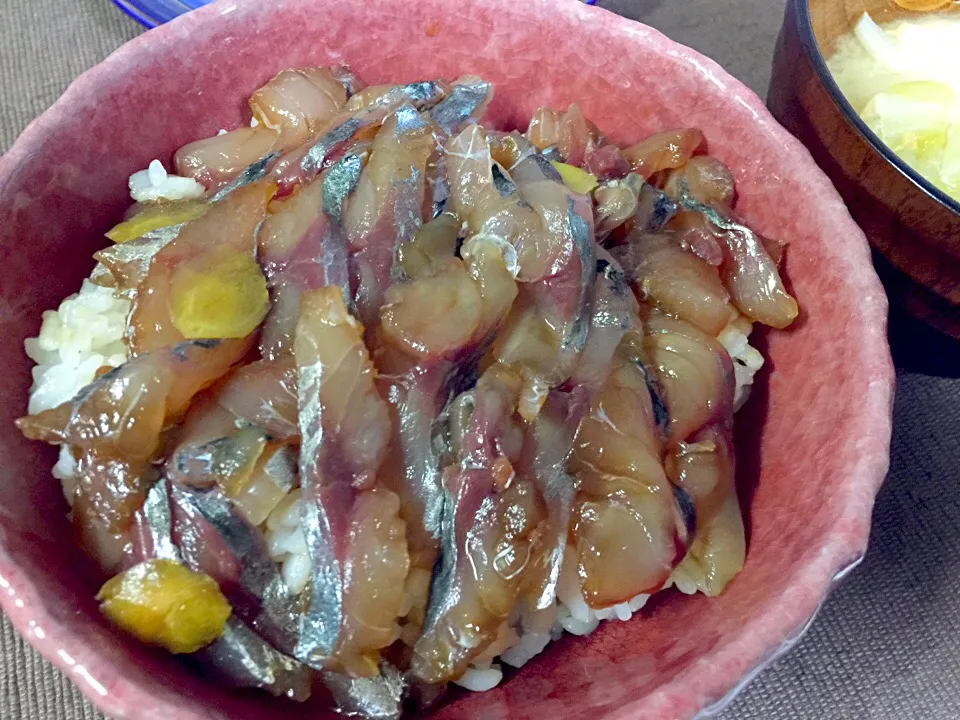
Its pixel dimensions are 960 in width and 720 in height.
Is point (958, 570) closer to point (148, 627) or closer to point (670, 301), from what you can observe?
point (670, 301)

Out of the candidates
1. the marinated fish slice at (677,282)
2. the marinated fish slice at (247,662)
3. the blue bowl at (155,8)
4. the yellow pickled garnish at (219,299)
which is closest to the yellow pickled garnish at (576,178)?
the marinated fish slice at (677,282)

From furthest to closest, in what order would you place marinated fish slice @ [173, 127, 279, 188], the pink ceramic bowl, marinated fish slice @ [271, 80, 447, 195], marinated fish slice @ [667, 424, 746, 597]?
marinated fish slice @ [173, 127, 279, 188] → marinated fish slice @ [271, 80, 447, 195] → marinated fish slice @ [667, 424, 746, 597] → the pink ceramic bowl

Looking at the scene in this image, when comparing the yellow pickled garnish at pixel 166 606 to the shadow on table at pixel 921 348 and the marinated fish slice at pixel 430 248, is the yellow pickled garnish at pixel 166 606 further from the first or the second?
the shadow on table at pixel 921 348

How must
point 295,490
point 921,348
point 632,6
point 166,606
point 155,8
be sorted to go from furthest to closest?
point 632,6 < point 155,8 < point 921,348 < point 295,490 < point 166,606

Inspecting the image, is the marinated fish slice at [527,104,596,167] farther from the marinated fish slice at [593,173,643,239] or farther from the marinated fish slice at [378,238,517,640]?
the marinated fish slice at [378,238,517,640]

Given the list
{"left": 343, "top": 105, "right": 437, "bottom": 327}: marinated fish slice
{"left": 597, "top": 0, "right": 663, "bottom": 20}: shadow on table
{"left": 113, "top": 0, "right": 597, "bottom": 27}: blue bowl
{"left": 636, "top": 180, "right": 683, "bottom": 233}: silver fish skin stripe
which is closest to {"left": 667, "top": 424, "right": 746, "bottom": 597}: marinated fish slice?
{"left": 636, "top": 180, "right": 683, "bottom": 233}: silver fish skin stripe

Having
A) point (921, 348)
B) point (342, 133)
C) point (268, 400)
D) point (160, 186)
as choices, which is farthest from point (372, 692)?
point (921, 348)

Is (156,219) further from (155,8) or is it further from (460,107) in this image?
(155,8)
